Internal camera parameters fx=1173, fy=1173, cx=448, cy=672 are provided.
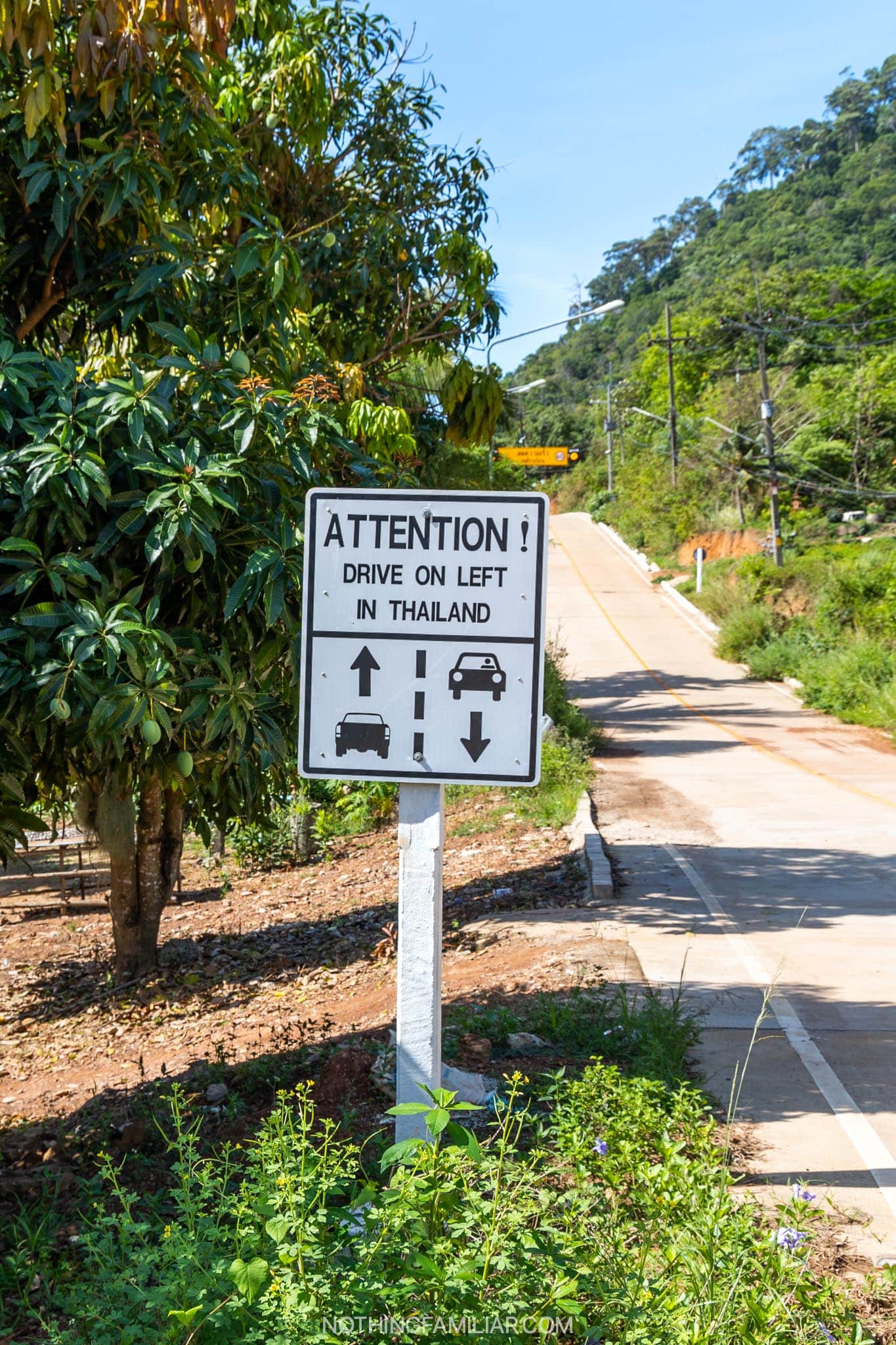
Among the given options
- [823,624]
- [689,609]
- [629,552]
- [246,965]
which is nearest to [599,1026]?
[246,965]

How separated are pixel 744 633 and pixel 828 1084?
93.3 ft

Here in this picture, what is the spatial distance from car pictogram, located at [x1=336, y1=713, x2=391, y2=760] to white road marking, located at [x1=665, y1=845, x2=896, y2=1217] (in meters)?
2.60

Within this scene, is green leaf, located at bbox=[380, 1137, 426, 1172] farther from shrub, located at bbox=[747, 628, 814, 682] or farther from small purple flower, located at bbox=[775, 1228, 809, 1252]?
shrub, located at bbox=[747, 628, 814, 682]

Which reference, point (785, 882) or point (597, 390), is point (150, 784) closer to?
point (785, 882)

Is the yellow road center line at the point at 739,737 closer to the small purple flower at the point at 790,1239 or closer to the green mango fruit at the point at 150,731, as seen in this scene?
the small purple flower at the point at 790,1239

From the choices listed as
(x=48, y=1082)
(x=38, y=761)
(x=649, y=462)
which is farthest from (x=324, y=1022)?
(x=649, y=462)

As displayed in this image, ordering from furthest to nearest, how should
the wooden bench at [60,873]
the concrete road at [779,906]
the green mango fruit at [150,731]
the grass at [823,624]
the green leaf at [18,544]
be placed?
the grass at [823,624] < the wooden bench at [60,873] < the concrete road at [779,906] < the green leaf at [18,544] < the green mango fruit at [150,731]

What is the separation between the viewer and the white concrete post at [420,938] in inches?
123

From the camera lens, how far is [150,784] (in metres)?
7.93

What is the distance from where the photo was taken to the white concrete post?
313 cm

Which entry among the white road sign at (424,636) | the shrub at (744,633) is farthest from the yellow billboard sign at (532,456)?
the white road sign at (424,636)

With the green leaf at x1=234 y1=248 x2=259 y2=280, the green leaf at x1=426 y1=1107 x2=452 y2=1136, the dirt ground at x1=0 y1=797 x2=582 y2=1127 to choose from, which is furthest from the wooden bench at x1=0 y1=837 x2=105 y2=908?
the green leaf at x1=426 y1=1107 x2=452 y2=1136

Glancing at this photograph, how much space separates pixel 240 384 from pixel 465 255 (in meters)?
5.69

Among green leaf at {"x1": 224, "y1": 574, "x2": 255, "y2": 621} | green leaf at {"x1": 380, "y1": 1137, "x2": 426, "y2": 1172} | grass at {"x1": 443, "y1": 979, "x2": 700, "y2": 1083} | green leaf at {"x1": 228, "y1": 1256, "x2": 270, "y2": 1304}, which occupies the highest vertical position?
green leaf at {"x1": 224, "y1": 574, "x2": 255, "y2": 621}
